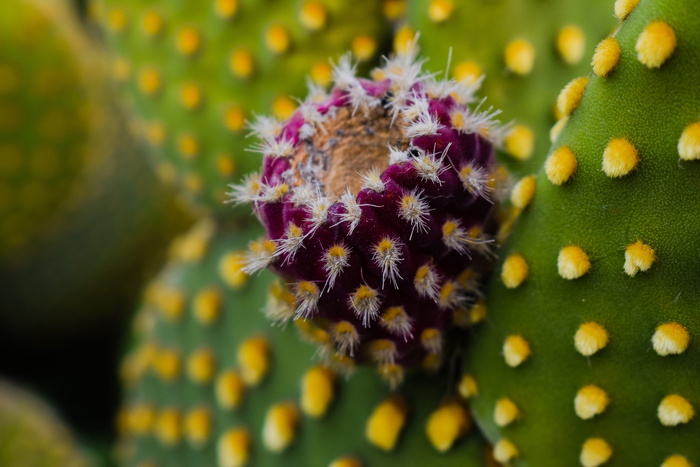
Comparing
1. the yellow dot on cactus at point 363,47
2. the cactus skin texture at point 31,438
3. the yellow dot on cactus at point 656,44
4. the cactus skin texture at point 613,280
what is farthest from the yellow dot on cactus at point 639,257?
the cactus skin texture at point 31,438

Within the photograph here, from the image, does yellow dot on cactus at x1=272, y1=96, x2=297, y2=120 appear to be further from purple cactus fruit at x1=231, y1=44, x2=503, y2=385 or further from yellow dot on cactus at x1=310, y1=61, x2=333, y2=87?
purple cactus fruit at x1=231, y1=44, x2=503, y2=385

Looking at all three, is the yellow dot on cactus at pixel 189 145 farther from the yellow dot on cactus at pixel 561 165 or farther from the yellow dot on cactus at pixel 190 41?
the yellow dot on cactus at pixel 561 165

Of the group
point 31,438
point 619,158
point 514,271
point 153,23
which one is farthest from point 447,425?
point 31,438

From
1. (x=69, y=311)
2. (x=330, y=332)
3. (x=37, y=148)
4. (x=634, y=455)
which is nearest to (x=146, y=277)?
(x=69, y=311)

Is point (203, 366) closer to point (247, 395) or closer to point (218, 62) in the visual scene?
point (247, 395)

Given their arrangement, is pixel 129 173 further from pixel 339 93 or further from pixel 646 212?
pixel 646 212

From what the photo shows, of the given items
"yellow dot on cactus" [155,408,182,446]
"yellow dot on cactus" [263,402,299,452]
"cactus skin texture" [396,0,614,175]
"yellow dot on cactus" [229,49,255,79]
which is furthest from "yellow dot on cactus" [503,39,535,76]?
"yellow dot on cactus" [155,408,182,446]
